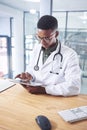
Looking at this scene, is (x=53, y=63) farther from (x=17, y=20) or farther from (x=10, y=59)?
(x=10, y=59)

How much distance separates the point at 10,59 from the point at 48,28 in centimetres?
426

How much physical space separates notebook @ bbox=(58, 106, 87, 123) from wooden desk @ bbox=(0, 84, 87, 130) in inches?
0.9

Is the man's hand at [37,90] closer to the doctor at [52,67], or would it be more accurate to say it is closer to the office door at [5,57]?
the doctor at [52,67]

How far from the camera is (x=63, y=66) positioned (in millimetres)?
1401

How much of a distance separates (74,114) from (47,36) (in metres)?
0.72

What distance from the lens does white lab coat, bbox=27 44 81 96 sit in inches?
49.2

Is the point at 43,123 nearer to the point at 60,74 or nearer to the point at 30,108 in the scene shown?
the point at 30,108

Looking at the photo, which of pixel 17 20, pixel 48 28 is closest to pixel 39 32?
pixel 48 28

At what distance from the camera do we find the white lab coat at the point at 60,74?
1250 mm

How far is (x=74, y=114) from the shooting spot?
37.0 inches

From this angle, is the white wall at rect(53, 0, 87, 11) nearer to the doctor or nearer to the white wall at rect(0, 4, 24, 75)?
the white wall at rect(0, 4, 24, 75)

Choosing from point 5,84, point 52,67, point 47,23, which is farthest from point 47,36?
point 5,84

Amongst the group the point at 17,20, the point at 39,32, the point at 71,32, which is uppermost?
the point at 17,20

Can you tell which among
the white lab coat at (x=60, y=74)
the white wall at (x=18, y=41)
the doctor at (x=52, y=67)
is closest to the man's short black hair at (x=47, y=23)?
the doctor at (x=52, y=67)
